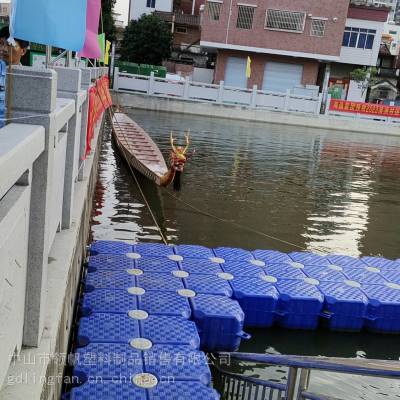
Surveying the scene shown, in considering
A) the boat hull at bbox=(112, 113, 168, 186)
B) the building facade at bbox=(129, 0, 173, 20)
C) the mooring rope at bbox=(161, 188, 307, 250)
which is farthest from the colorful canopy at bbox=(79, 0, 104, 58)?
the building facade at bbox=(129, 0, 173, 20)

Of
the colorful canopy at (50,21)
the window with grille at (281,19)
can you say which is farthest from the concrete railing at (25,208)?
the window with grille at (281,19)

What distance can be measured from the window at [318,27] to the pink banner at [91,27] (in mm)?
35288

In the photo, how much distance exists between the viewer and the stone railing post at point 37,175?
2.82m

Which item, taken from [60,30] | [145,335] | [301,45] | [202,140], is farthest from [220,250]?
[301,45]

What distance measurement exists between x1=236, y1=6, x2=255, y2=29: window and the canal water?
60.4ft

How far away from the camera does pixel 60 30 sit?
3.49 meters

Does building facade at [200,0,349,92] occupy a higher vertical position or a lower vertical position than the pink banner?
higher

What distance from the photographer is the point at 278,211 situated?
12.6 metres

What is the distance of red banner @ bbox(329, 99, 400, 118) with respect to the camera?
34719mm

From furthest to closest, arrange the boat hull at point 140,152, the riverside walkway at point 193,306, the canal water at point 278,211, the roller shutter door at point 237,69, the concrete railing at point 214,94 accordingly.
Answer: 1. the roller shutter door at point 237,69
2. the concrete railing at point 214,94
3. the boat hull at point 140,152
4. the canal water at point 278,211
5. the riverside walkway at point 193,306

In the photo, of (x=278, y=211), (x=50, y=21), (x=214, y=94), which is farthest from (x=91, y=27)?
(x=214, y=94)

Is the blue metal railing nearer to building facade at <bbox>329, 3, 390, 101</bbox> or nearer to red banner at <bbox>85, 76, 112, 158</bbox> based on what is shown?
red banner at <bbox>85, 76, 112, 158</bbox>

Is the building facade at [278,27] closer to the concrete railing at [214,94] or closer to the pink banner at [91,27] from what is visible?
the concrete railing at [214,94]

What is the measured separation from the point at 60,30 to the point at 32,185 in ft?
3.87
